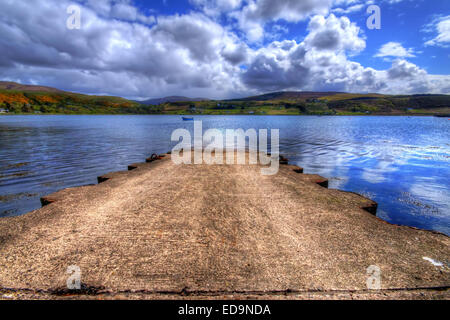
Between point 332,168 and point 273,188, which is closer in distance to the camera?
point 273,188

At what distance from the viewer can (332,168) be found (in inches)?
778

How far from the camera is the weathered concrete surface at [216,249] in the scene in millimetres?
3834

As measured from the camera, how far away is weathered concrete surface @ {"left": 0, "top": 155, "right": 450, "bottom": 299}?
3834 millimetres

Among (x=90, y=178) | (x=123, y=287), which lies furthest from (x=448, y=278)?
(x=90, y=178)

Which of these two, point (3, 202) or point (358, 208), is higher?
point (358, 208)

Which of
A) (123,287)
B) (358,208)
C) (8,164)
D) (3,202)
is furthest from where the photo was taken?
(8,164)

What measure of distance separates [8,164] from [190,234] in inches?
896

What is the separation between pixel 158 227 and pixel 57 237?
238cm

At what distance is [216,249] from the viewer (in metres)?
4.97

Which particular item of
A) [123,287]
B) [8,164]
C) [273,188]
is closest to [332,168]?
[273,188]

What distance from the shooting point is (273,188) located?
959cm
